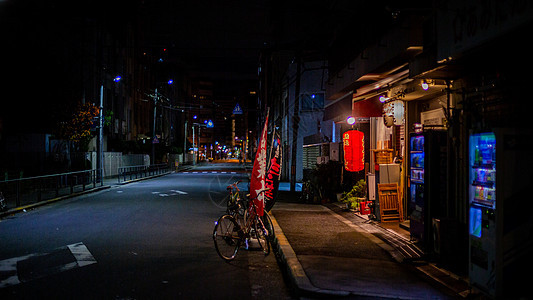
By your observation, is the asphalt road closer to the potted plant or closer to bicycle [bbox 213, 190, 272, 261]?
bicycle [bbox 213, 190, 272, 261]

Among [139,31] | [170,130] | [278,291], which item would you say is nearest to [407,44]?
[278,291]

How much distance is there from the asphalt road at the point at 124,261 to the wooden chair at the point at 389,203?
4.58 metres

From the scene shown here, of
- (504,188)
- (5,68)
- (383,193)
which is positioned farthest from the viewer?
(5,68)

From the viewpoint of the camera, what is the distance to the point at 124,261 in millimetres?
8266

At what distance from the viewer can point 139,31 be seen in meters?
57.5

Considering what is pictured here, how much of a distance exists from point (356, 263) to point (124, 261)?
436 centimetres

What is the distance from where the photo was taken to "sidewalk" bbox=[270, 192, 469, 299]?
251 inches

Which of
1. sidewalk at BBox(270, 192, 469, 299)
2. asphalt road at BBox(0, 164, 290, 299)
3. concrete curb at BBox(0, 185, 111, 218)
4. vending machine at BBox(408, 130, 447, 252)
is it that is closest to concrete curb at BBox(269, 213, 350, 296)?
sidewalk at BBox(270, 192, 469, 299)

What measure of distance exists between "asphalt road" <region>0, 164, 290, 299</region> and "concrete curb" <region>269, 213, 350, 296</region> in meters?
0.23

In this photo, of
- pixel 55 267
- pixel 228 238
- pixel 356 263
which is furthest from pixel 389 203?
pixel 55 267

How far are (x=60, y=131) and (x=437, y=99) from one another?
82.7 feet

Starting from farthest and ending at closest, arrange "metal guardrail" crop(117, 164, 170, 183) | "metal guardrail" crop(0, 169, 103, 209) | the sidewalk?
"metal guardrail" crop(117, 164, 170, 183), "metal guardrail" crop(0, 169, 103, 209), the sidewalk

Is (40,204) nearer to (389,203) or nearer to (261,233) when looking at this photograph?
(261,233)

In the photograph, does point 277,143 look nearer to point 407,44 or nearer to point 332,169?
point 407,44
